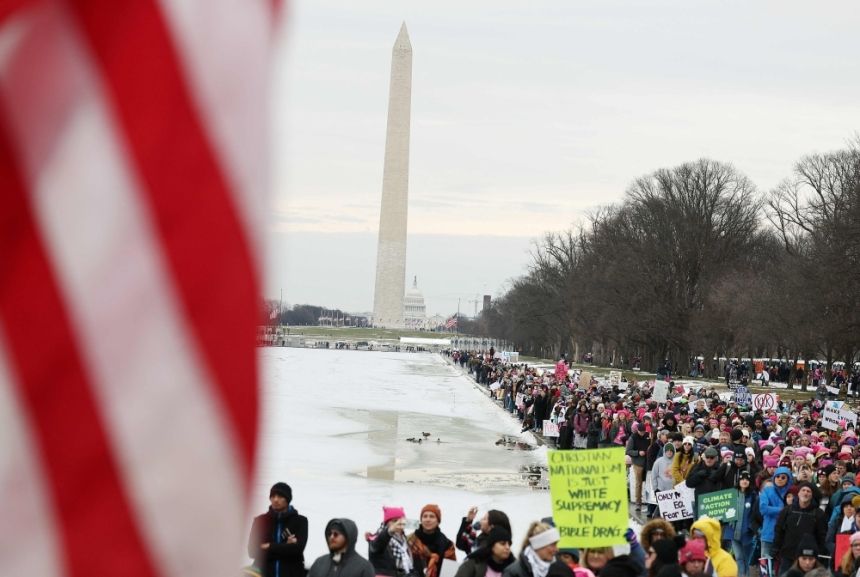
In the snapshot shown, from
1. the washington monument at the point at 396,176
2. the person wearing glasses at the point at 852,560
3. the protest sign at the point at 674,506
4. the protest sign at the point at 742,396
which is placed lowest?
the protest sign at the point at 674,506

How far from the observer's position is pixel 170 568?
140 centimetres

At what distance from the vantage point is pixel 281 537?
872cm

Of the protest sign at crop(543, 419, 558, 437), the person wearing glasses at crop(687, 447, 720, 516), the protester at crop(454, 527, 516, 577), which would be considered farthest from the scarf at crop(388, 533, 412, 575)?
the protest sign at crop(543, 419, 558, 437)

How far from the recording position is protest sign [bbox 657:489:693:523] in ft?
47.0

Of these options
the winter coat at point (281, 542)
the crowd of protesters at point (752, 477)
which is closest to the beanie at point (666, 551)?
the crowd of protesters at point (752, 477)

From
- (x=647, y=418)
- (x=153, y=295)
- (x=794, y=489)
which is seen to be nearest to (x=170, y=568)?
(x=153, y=295)

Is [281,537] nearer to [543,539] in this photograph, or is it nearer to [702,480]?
[543,539]

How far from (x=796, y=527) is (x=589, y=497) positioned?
399 cm

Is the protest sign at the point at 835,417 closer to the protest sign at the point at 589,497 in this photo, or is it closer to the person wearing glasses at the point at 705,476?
the person wearing glasses at the point at 705,476

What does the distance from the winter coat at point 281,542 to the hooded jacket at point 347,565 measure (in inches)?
38.0

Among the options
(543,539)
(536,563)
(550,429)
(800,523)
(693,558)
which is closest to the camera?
(536,563)

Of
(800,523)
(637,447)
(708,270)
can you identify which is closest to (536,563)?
(800,523)

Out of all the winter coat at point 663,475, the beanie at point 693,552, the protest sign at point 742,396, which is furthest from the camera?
the protest sign at point 742,396

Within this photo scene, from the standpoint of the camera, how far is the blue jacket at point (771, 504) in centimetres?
1239
